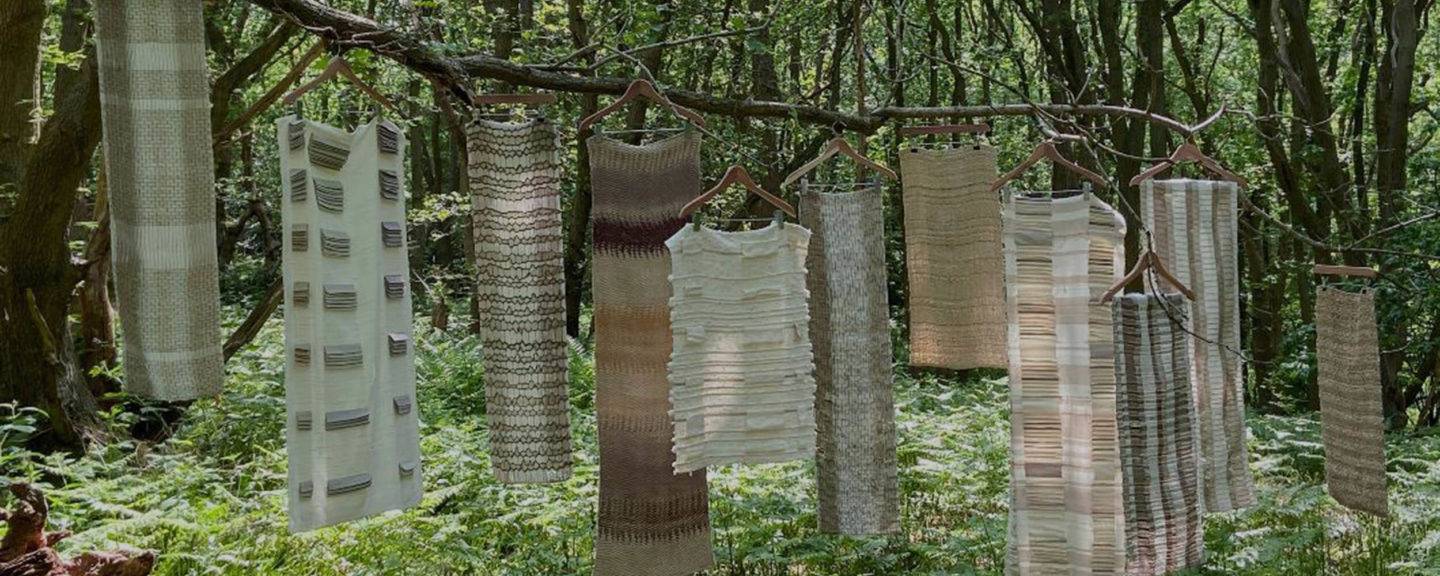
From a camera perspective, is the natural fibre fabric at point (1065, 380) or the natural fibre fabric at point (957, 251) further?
the natural fibre fabric at point (957, 251)

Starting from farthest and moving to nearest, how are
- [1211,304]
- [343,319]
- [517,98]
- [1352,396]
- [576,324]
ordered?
[576,324] < [1352,396] < [1211,304] < [517,98] < [343,319]

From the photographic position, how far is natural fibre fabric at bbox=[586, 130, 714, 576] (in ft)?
9.64

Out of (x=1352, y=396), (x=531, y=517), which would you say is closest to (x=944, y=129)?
(x=1352, y=396)

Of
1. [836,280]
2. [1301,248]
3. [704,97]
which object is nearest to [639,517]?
[836,280]

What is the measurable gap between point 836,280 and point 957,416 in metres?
3.93

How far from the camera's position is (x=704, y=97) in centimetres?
364

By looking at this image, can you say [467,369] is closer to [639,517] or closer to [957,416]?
[957,416]

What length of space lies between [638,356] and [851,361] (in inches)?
23.9

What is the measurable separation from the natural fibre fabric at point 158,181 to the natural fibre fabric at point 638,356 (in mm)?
931

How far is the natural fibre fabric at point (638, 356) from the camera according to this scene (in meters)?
2.94

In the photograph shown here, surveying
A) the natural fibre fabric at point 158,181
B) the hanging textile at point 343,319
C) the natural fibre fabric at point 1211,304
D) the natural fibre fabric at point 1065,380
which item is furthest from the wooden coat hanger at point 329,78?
the natural fibre fabric at point 1211,304

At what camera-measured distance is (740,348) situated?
2.91 metres

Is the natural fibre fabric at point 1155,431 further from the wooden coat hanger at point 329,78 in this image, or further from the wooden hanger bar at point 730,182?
the wooden coat hanger at point 329,78

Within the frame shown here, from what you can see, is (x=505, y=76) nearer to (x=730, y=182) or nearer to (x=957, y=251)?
(x=730, y=182)
